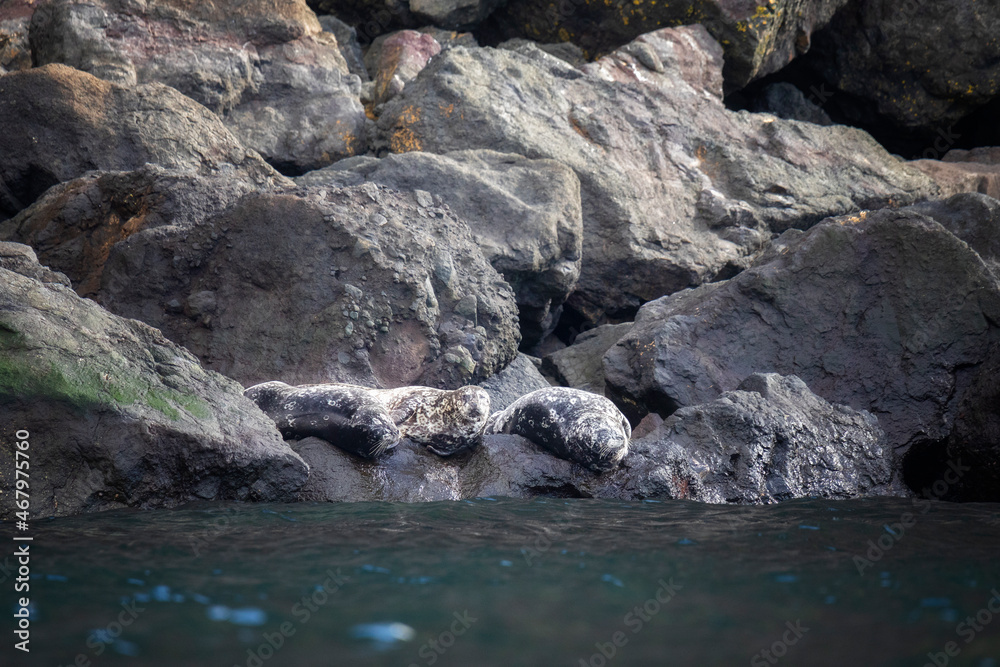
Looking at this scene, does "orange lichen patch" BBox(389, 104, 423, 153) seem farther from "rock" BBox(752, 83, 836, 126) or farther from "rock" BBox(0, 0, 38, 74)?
"rock" BBox(752, 83, 836, 126)

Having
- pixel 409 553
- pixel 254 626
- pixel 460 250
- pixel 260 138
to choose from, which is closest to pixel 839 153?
pixel 460 250

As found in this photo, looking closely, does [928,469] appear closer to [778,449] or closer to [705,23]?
[778,449]

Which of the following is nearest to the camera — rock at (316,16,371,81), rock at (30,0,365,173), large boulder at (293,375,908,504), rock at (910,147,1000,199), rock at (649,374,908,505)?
large boulder at (293,375,908,504)

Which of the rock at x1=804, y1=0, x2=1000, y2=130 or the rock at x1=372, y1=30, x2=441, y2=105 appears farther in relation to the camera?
the rock at x1=804, y1=0, x2=1000, y2=130

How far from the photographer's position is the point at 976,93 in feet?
36.7

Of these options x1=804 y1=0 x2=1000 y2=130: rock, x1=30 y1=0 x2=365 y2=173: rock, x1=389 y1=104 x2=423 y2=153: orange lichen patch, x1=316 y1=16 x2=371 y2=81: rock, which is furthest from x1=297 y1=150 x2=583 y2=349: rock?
x1=804 y1=0 x2=1000 y2=130: rock

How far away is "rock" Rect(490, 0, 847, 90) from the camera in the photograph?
9.80 metres

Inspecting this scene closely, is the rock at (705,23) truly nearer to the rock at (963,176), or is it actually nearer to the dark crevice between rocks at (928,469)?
the rock at (963,176)

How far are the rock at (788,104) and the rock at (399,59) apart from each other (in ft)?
17.1

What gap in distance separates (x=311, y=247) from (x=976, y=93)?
10.6 m

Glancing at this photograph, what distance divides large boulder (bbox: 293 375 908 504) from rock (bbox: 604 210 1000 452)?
2.02ft

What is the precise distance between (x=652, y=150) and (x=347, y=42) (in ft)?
15.6

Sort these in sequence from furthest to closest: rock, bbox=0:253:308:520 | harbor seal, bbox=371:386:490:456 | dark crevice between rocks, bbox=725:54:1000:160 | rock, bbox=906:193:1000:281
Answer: dark crevice between rocks, bbox=725:54:1000:160 → rock, bbox=906:193:1000:281 → harbor seal, bbox=371:386:490:456 → rock, bbox=0:253:308:520

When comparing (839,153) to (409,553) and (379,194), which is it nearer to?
(379,194)
